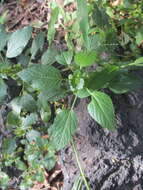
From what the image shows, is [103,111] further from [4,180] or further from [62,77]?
[4,180]

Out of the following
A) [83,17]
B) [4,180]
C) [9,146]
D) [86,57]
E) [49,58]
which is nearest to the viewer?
[86,57]

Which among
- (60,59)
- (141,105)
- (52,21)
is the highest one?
(52,21)

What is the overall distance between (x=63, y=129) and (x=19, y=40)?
0.40 metres

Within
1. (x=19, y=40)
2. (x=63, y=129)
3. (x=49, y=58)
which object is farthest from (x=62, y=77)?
(x=63, y=129)

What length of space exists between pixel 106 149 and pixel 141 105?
27 centimetres

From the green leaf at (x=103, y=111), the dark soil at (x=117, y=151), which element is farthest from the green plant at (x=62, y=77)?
the dark soil at (x=117, y=151)

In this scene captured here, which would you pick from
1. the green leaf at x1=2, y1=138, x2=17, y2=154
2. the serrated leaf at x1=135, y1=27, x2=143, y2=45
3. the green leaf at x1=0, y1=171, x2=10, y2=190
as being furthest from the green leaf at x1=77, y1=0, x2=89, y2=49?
the green leaf at x1=0, y1=171, x2=10, y2=190

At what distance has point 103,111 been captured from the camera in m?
0.99

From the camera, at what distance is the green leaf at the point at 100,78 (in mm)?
1029

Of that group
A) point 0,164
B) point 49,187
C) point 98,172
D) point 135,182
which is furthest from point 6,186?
point 135,182

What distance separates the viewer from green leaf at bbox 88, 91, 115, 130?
3.22 ft

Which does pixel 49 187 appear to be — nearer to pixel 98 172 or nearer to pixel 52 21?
pixel 98 172

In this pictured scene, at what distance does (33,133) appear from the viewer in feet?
4.33

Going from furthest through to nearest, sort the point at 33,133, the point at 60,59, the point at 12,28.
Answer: the point at 12,28 → the point at 33,133 → the point at 60,59
